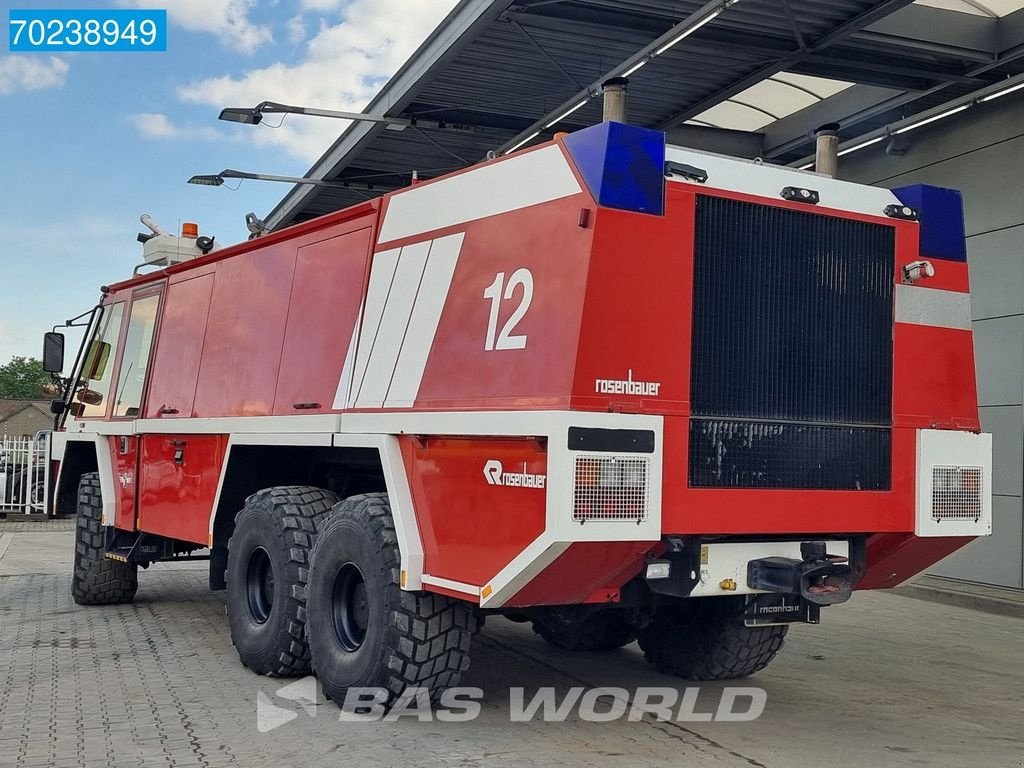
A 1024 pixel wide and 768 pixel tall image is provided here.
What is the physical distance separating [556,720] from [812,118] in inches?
367

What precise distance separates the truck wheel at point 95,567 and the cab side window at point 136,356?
2.95 ft

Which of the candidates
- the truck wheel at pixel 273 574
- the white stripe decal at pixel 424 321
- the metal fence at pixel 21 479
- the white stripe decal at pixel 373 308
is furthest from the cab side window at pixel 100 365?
the metal fence at pixel 21 479

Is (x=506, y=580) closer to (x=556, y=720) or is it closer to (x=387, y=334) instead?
(x=556, y=720)

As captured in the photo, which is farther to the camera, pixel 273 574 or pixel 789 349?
pixel 273 574

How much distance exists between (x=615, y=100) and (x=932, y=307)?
2063mm

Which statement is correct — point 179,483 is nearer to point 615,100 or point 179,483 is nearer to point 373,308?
point 373,308

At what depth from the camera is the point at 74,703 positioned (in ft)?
21.2

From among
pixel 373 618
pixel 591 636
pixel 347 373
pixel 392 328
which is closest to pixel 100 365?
pixel 347 373

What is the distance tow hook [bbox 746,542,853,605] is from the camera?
5.72 m

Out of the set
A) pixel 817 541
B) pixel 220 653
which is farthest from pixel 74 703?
pixel 817 541

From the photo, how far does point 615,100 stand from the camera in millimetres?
6285

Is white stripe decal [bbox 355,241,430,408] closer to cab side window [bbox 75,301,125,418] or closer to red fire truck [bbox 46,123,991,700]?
red fire truck [bbox 46,123,991,700]

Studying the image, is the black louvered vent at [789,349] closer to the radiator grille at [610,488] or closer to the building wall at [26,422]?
the radiator grille at [610,488]

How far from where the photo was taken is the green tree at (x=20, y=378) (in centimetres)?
11762
